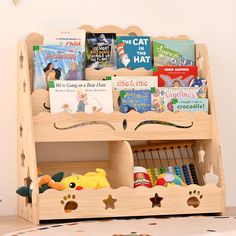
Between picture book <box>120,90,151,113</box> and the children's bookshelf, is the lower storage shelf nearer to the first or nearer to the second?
the children's bookshelf

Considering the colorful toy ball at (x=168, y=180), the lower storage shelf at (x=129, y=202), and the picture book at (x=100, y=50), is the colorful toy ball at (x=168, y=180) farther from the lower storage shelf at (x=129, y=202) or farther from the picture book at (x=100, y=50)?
the picture book at (x=100, y=50)

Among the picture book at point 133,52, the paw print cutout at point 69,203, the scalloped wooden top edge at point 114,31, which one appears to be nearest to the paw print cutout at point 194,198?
the paw print cutout at point 69,203

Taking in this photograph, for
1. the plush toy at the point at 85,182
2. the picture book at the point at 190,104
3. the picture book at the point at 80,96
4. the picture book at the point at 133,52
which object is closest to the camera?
the plush toy at the point at 85,182

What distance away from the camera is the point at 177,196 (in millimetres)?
2623

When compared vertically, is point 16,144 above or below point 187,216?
Result: above

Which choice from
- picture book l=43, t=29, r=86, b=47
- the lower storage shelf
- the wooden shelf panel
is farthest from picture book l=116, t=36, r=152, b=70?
the lower storage shelf

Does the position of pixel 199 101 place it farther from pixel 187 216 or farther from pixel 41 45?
pixel 41 45

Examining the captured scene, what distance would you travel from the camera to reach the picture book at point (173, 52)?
2.94 meters

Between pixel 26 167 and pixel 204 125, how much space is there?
2.46ft

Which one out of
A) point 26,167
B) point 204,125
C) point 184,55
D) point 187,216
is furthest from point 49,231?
point 184,55

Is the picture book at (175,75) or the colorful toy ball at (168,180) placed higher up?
the picture book at (175,75)

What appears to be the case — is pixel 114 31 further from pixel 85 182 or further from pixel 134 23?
pixel 85 182

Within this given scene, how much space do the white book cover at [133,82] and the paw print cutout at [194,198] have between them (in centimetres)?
48

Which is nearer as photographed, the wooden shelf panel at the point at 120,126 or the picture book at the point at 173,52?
the wooden shelf panel at the point at 120,126
